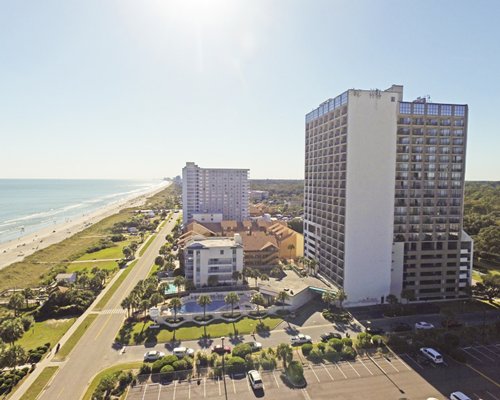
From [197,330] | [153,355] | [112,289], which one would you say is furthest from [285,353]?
[112,289]

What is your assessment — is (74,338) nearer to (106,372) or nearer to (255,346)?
(106,372)

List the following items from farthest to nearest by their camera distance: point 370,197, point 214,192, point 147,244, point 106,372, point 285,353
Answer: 1. point 214,192
2. point 147,244
3. point 370,197
4. point 285,353
5. point 106,372

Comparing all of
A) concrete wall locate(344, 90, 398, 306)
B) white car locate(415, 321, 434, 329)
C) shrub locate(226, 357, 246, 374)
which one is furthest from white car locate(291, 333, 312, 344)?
white car locate(415, 321, 434, 329)

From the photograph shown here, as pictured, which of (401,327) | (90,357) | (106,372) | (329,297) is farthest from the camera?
(329,297)

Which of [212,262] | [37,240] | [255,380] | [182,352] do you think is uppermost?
[212,262]

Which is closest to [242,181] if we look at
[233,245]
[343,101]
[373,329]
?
[233,245]

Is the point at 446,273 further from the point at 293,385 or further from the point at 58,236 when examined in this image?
the point at 58,236
